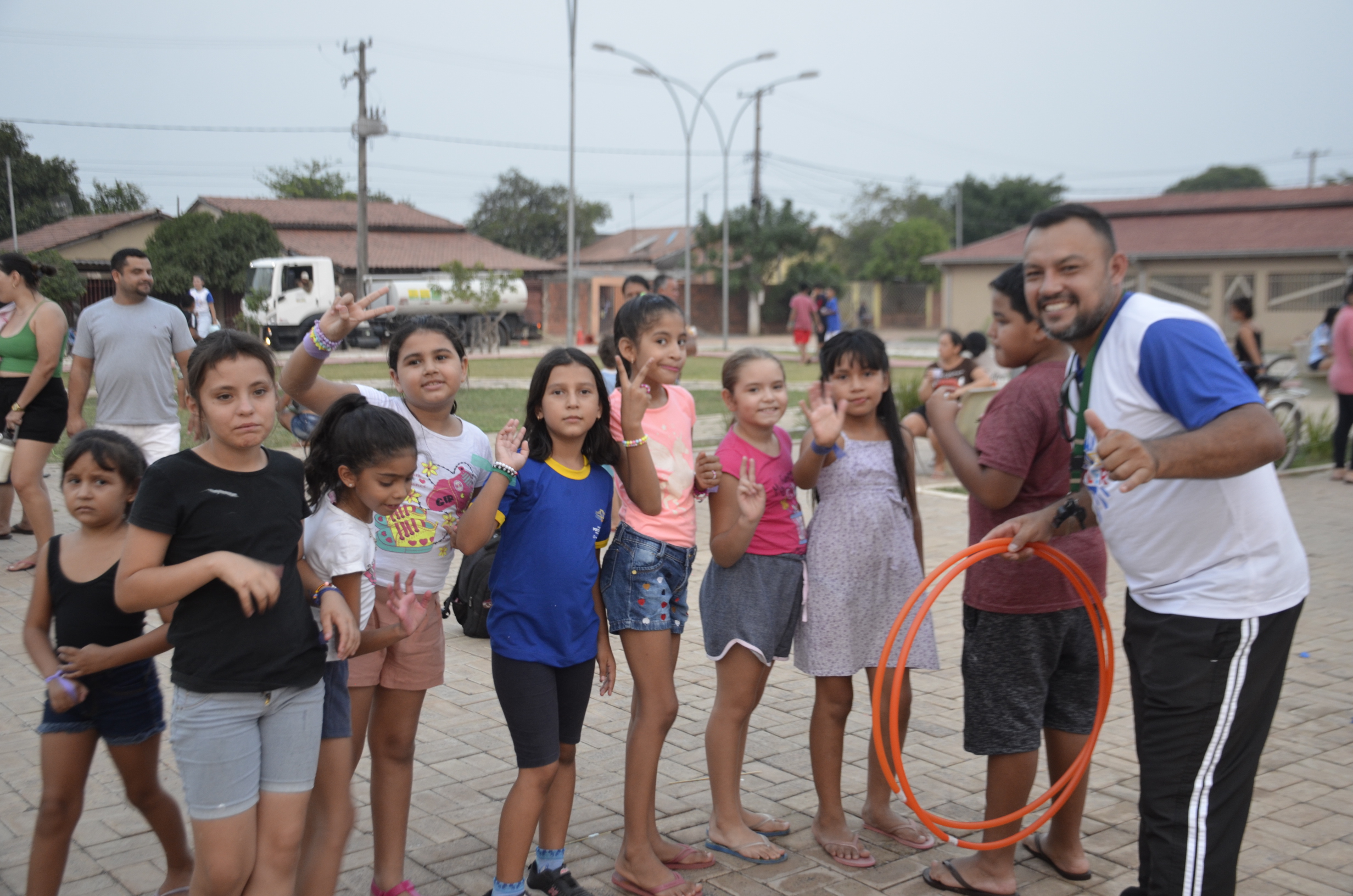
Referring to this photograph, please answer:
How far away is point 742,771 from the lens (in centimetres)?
448

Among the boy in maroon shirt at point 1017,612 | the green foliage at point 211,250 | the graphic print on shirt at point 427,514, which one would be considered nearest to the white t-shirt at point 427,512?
the graphic print on shirt at point 427,514

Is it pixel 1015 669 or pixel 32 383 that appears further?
pixel 32 383

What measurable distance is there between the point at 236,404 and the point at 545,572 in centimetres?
102

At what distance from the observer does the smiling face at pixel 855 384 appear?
3734 mm

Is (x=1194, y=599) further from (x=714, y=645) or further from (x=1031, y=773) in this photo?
(x=714, y=645)

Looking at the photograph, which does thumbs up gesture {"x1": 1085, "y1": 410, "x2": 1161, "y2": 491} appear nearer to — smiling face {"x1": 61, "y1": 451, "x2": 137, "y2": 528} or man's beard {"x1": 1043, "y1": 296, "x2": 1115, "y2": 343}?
man's beard {"x1": 1043, "y1": 296, "x2": 1115, "y2": 343}

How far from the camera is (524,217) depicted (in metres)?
72.6

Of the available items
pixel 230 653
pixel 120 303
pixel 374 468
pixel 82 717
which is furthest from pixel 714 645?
pixel 120 303

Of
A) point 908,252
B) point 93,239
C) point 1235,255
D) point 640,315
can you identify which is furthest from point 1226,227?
point 640,315

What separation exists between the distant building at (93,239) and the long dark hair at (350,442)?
8375 millimetres

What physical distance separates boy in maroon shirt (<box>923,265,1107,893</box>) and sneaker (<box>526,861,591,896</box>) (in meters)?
1.19

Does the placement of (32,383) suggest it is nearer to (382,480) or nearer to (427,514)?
(427,514)

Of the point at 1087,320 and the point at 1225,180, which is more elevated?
the point at 1225,180

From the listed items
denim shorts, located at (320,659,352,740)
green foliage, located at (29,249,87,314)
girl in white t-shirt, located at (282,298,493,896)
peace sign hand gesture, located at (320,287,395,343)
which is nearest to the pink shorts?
girl in white t-shirt, located at (282,298,493,896)
